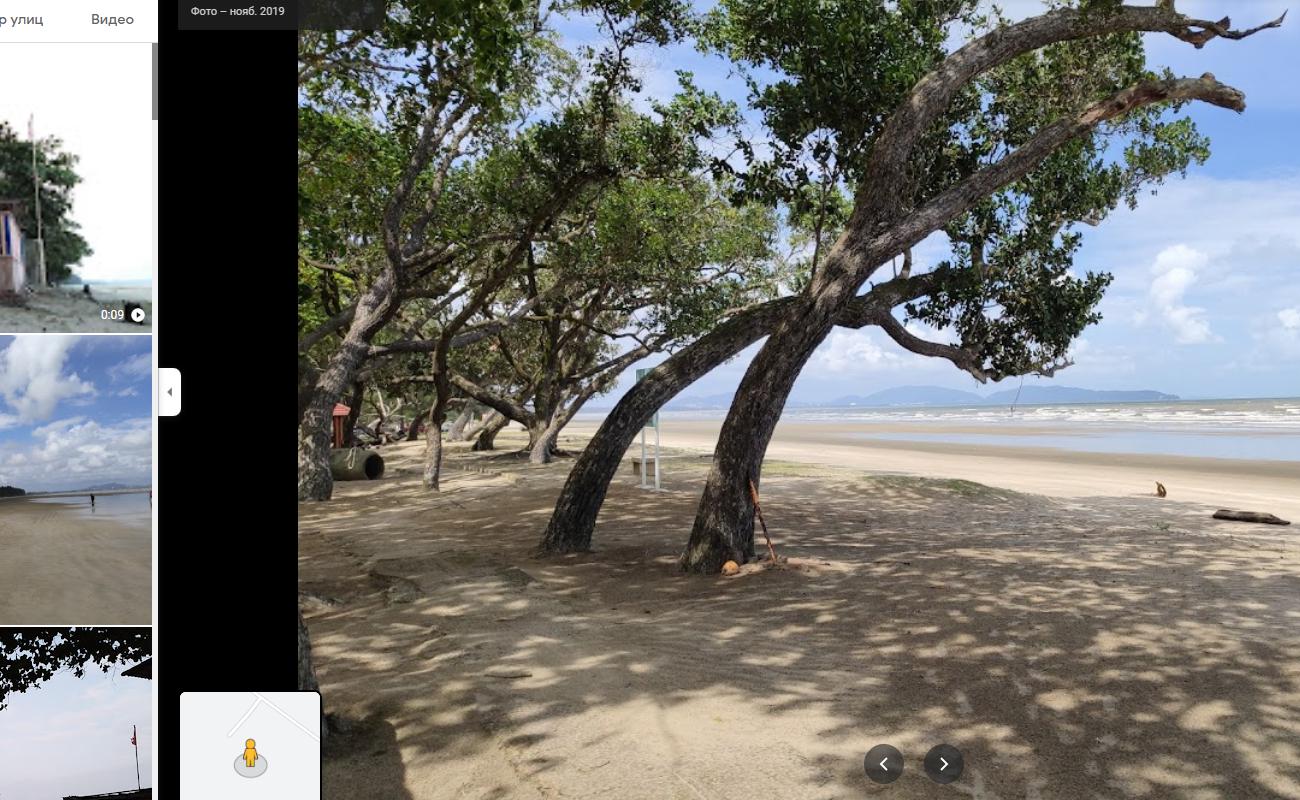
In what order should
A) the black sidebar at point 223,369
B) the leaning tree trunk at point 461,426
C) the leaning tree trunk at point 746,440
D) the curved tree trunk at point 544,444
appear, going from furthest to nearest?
the leaning tree trunk at point 461,426
the curved tree trunk at point 544,444
the leaning tree trunk at point 746,440
the black sidebar at point 223,369

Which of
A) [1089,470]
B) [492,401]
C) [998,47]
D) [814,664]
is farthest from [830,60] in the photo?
[1089,470]

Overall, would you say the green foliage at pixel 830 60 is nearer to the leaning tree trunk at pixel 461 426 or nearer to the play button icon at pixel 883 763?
the play button icon at pixel 883 763

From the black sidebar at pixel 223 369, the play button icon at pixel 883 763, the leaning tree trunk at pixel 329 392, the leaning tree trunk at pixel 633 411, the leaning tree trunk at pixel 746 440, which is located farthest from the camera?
the leaning tree trunk at pixel 329 392

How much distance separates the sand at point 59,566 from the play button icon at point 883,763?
8.80 ft

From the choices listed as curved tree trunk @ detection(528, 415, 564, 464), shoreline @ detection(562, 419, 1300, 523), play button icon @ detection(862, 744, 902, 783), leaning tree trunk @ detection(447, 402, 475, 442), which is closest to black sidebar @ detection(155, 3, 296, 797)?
play button icon @ detection(862, 744, 902, 783)

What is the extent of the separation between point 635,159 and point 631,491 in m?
5.87

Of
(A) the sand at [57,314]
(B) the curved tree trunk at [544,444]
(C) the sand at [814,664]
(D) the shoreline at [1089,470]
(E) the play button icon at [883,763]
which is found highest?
(A) the sand at [57,314]

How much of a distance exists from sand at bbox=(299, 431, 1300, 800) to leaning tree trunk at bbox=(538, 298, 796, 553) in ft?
1.38

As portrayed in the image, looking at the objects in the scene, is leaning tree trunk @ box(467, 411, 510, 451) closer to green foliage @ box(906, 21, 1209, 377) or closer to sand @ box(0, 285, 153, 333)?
green foliage @ box(906, 21, 1209, 377)

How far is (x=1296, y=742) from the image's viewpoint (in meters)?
3.60

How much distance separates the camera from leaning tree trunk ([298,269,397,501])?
47.9ft

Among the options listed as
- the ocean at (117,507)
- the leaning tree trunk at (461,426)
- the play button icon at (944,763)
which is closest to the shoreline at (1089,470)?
the play button icon at (944,763)

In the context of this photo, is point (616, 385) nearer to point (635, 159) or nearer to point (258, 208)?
point (635, 159)

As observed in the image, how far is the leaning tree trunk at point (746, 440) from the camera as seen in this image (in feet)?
24.3
